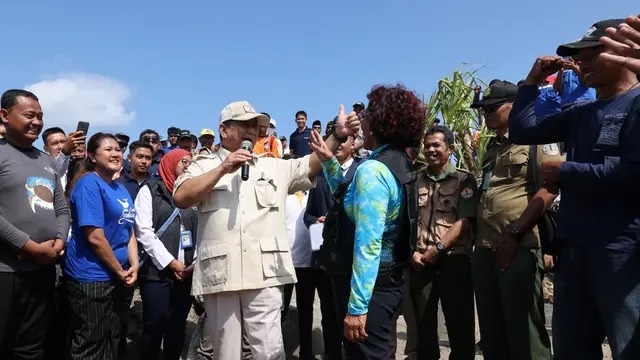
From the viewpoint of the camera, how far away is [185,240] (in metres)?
4.95

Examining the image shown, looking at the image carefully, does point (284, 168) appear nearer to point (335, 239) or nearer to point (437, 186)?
point (335, 239)

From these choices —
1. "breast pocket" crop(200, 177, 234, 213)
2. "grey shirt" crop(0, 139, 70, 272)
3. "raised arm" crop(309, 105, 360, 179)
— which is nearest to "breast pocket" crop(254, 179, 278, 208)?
"breast pocket" crop(200, 177, 234, 213)

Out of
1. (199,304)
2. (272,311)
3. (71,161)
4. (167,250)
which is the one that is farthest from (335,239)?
(71,161)

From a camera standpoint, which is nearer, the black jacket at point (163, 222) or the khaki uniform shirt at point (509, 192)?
the khaki uniform shirt at point (509, 192)

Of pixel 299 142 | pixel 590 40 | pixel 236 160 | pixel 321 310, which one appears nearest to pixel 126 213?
pixel 236 160

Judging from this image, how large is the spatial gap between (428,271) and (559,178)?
2.23 metres

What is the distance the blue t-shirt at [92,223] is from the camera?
4.15m

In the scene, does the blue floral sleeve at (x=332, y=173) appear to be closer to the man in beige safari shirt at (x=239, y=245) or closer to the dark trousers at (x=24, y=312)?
the man in beige safari shirt at (x=239, y=245)

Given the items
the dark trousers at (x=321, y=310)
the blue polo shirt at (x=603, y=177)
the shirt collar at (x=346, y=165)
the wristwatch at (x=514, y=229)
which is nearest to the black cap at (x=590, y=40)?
the blue polo shirt at (x=603, y=177)

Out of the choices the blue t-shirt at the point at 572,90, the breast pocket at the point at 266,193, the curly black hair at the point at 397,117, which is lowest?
the breast pocket at the point at 266,193

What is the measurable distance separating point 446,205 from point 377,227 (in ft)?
6.97

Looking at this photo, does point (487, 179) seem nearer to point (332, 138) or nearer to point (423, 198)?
point (423, 198)

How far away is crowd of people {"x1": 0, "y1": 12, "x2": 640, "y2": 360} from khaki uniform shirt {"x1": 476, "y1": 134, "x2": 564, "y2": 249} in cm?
1

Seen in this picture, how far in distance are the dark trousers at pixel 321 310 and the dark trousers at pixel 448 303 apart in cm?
96
